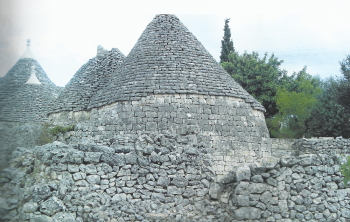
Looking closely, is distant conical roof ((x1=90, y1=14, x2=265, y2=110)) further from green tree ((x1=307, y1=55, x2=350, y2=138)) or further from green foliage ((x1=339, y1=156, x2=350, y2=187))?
green tree ((x1=307, y1=55, x2=350, y2=138))

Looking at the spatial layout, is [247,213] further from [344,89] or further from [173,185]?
[344,89]

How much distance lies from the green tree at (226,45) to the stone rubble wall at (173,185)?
2356 cm

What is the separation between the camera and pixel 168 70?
33.7 feet

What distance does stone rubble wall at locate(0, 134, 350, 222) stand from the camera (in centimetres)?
520

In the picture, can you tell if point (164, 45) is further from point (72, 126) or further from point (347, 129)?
point (347, 129)

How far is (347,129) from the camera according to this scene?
55.0 ft

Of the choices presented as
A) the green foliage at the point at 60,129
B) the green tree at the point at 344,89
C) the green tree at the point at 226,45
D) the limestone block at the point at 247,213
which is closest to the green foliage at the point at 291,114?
the green tree at the point at 344,89

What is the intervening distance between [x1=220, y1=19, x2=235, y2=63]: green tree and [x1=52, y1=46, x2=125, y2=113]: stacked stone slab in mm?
16669

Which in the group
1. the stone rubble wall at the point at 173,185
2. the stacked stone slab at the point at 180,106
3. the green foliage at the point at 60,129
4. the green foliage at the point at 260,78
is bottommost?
the stone rubble wall at the point at 173,185

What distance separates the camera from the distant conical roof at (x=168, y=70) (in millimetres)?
9867

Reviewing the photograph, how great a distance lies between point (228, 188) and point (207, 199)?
0.42 meters

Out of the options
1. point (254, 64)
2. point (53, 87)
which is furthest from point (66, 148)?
point (254, 64)

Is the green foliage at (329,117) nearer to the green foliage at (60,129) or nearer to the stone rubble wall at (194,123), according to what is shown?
the stone rubble wall at (194,123)

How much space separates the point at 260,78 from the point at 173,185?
19.1 metres
